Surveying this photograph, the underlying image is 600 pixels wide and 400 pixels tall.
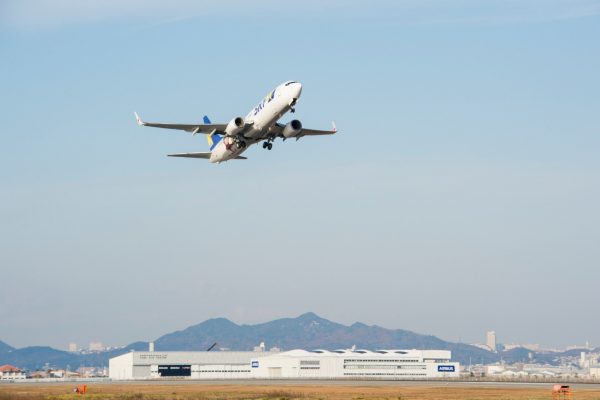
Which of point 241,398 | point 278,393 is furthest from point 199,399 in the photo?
point 278,393

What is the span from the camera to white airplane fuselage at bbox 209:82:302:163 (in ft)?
299

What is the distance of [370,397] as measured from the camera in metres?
101

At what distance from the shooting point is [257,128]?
315 feet

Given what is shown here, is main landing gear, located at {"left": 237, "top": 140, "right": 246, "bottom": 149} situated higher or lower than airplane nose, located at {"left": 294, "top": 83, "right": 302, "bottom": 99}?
lower

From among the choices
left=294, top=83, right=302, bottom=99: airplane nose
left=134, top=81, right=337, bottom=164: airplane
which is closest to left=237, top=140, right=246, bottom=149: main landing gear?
left=134, top=81, right=337, bottom=164: airplane

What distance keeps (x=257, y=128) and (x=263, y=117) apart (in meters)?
1.89

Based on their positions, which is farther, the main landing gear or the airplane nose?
the main landing gear

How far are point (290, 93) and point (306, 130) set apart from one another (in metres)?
11.5

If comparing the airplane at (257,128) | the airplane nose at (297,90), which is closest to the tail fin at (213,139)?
the airplane at (257,128)

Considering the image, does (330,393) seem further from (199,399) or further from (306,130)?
(306,130)

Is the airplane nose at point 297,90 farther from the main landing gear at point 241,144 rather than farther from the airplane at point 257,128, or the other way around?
the main landing gear at point 241,144

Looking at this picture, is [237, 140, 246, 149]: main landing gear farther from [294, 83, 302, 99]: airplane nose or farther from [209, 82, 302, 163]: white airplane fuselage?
[294, 83, 302, 99]: airplane nose

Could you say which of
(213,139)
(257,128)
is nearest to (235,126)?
(257,128)

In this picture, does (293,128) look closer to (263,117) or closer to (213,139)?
(263,117)
